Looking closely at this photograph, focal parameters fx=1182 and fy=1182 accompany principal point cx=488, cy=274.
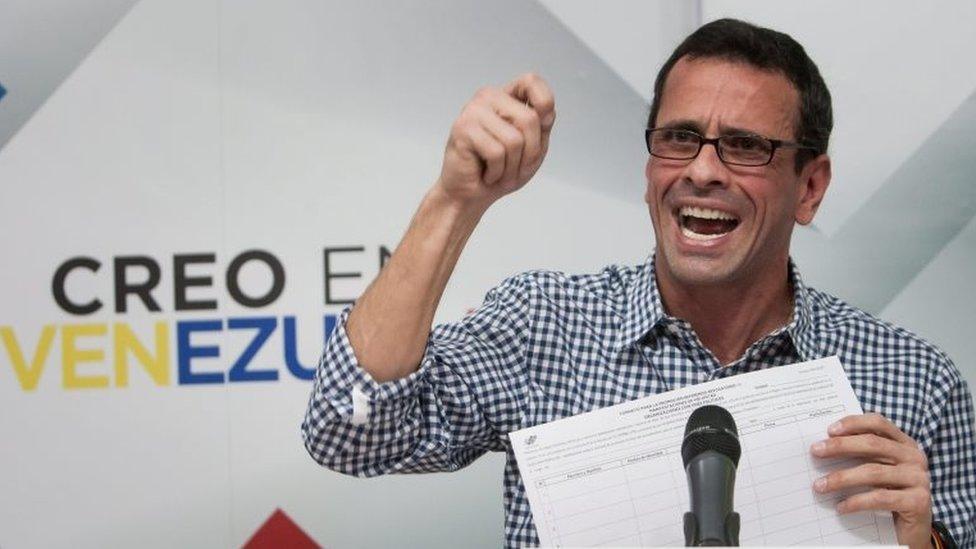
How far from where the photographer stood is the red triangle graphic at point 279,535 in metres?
2.34

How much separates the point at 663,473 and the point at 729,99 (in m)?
0.56

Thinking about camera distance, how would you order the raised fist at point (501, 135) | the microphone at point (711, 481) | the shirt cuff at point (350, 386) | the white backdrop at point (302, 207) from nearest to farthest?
the microphone at point (711, 481) → the raised fist at point (501, 135) → the shirt cuff at point (350, 386) → the white backdrop at point (302, 207)

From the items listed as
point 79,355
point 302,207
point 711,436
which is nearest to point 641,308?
point 711,436

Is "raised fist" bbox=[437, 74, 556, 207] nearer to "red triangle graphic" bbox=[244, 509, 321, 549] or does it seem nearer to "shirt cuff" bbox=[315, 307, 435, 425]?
"shirt cuff" bbox=[315, 307, 435, 425]

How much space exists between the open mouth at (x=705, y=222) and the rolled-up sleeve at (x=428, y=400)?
0.83 feet

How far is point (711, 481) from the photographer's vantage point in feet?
3.09

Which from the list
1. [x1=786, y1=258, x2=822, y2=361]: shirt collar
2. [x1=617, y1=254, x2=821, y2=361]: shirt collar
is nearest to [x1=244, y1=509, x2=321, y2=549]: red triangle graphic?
[x1=617, y1=254, x2=821, y2=361]: shirt collar

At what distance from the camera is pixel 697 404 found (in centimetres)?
133

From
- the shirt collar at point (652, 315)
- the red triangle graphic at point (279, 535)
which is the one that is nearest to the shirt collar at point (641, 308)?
the shirt collar at point (652, 315)

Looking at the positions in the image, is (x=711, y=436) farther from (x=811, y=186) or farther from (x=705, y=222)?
(x=811, y=186)

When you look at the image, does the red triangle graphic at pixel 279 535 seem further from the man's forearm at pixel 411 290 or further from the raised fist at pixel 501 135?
the raised fist at pixel 501 135

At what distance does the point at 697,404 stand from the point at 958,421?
0.53 m

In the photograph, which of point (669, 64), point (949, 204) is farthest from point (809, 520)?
point (949, 204)

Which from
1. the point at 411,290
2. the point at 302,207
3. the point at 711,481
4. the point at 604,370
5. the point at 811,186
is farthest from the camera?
the point at 302,207
